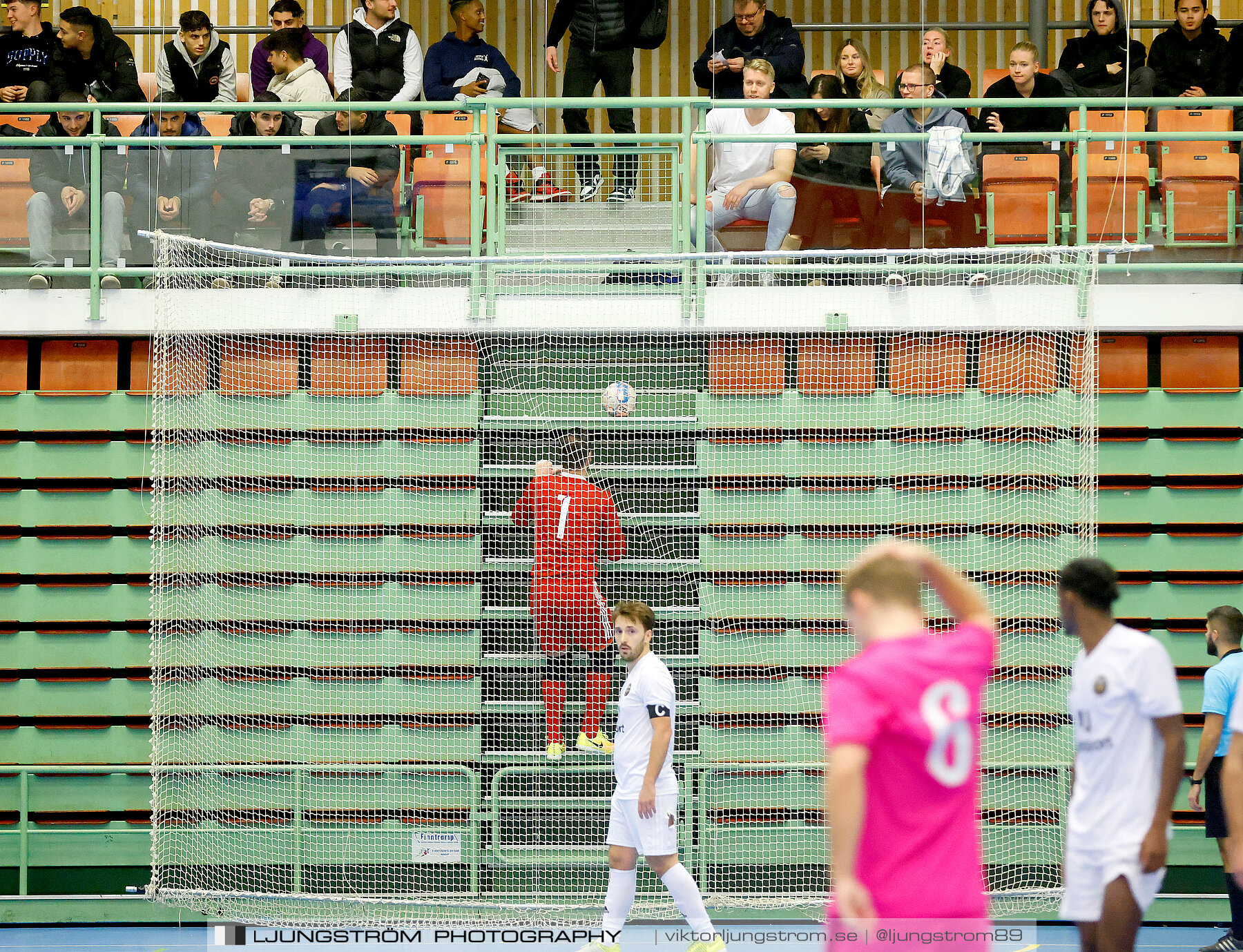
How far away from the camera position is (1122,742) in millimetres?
4453

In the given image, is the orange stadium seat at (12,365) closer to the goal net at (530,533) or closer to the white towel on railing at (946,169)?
the goal net at (530,533)

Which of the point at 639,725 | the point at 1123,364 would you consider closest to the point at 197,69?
the point at 639,725

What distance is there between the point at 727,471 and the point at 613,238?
1944 millimetres

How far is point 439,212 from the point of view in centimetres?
938

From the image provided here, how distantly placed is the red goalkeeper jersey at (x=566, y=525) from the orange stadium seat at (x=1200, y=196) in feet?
15.2

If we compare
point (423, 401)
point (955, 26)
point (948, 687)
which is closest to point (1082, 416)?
point (423, 401)

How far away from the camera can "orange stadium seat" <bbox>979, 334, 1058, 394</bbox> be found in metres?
9.23

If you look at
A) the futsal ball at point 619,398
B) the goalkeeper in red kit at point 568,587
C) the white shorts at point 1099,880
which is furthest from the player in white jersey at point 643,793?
the white shorts at point 1099,880

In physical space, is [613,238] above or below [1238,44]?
below

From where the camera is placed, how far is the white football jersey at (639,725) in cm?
712

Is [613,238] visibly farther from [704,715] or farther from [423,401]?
[704,715]

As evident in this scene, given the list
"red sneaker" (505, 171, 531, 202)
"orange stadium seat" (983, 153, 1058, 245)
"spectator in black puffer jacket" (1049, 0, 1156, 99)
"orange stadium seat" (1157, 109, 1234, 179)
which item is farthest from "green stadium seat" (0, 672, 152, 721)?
"spectator in black puffer jacket" (1049, 0, 1156, 99)

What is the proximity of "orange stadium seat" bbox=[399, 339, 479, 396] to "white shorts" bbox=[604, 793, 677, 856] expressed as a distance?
3.60 metres

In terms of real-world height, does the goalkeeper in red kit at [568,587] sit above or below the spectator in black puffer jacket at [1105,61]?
below
